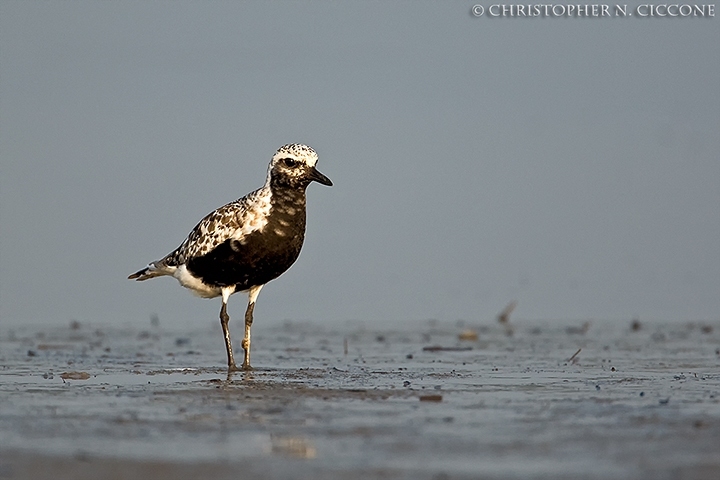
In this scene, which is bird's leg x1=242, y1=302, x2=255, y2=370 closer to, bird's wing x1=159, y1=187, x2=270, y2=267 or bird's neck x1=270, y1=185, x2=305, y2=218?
bird's wing x1=159, y1=187, x2=270, y2=267

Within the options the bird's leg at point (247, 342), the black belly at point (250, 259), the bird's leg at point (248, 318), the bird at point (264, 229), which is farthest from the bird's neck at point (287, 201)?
the bird's leg at point (247, 342)

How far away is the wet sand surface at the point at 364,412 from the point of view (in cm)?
514

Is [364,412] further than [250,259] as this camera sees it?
No

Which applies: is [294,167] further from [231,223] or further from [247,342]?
[247,342]

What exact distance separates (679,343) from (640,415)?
236 inches

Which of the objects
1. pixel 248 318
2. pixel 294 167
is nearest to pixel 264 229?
pixel 294 167

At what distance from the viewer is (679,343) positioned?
12.1m

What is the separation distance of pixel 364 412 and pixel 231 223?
13.2 feet

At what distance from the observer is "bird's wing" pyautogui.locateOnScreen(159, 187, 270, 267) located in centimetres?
1030

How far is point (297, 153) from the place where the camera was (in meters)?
10.3

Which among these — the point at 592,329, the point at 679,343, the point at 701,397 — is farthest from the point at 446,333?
the point at 701,397

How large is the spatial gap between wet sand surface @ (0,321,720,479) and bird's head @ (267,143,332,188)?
1646 mm

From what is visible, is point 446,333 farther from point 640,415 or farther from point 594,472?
point 594,472

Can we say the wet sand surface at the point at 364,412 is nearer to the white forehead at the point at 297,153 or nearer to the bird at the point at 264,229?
the bird at the point at 264,229
